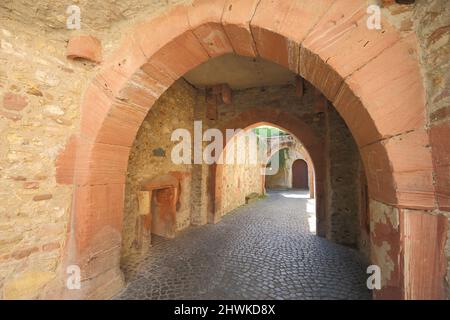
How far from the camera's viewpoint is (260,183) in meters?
12.1

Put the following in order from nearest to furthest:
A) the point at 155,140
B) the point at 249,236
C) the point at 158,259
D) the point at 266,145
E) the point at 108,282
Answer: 1. the point at 108,282
2. the point at 158,259
3. the point at 155,140
4. the point at 249,236
5. the point at 266,145

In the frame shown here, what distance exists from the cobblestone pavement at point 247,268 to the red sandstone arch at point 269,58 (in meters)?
0.73

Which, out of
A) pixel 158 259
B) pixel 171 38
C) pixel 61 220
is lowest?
pixel 158 259

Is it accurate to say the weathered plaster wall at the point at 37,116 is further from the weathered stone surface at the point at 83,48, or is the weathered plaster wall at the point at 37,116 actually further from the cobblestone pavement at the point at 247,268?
the cobblestone pavement at the point at 247,268

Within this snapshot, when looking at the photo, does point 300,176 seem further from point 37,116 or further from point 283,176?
point 37,116

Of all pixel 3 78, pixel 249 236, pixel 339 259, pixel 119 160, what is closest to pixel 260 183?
pixel 249 236

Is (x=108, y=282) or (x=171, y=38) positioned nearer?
(x=171, y=38)

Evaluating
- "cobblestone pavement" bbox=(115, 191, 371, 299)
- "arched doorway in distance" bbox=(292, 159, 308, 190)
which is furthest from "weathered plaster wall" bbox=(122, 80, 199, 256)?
"arched doorway in distance" bbox=(292, 159, 308, 190)

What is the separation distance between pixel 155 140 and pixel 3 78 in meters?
2.34

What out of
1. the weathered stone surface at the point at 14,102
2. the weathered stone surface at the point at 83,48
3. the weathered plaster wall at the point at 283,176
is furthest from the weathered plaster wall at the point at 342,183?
the weathered plaster wall at the point at 283,176

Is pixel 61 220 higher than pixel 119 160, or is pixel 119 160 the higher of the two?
pixel 119 160

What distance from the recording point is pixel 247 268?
10.1 feet

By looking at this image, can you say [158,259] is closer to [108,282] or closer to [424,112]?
[108,282]

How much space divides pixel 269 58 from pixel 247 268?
283 centimetres
